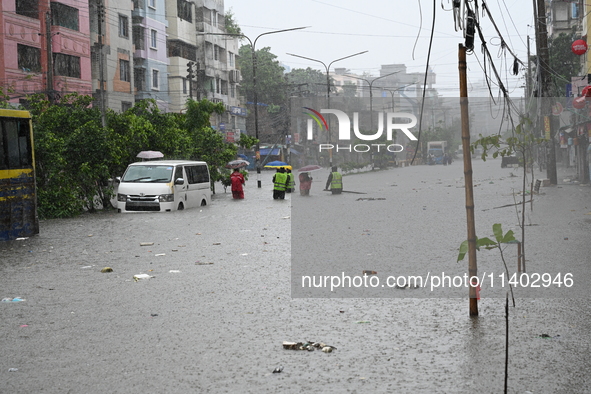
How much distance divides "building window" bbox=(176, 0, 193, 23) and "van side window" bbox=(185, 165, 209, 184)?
124ft

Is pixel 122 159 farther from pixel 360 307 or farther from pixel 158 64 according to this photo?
pixel 158 64

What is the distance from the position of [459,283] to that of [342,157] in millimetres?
2941

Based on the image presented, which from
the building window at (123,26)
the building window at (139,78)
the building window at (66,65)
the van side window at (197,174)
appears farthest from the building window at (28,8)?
the van side window at (197,174)

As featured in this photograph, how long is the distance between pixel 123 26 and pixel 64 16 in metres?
7.35

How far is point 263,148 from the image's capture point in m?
70.1

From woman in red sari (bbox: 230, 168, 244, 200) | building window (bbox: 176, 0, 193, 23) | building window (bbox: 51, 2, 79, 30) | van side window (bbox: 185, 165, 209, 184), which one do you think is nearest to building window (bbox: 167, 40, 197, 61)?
building window (bbox: 176, 0, 193, 23)

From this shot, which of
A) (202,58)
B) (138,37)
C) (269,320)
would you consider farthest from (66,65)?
(269,320)

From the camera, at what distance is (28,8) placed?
38375mm

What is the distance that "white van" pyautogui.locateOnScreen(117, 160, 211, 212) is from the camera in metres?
22.7

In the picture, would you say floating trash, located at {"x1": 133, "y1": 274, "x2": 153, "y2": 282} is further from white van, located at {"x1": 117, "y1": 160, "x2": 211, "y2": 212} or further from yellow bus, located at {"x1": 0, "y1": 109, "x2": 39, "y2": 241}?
white van, located at {"x1": 117, "y1": 160, "x2": 211, "y2": 212}

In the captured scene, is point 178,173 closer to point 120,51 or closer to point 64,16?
point 64,16

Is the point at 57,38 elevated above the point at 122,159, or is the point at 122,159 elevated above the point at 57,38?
the point at 57,38

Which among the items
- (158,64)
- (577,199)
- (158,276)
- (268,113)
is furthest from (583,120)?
(268,113)

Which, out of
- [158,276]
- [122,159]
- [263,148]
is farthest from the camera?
[263,148]
